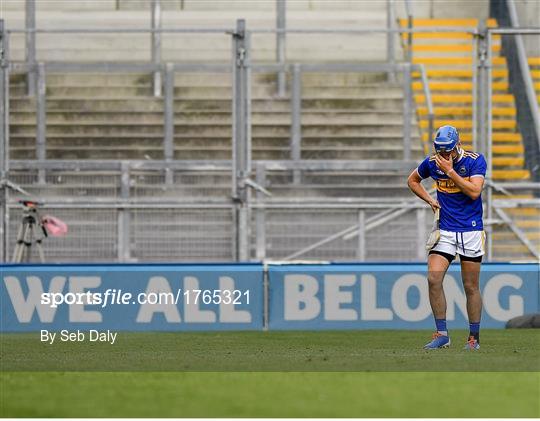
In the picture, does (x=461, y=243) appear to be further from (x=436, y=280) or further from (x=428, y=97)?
(x=428, y=97)

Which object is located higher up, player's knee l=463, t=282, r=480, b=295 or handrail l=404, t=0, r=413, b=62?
handrail l=404, t=0, r=413, b=62

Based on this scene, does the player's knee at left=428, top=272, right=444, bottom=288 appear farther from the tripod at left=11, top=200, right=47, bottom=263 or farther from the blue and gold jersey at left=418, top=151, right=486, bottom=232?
the tripod at left=11, top=200, right=47, bottom=263

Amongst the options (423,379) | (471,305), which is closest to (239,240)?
(471,305)

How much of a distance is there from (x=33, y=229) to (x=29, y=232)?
0.09 metres

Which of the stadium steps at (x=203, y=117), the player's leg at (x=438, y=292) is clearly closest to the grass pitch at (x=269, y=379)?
the player's leg at (x=438, y=292)

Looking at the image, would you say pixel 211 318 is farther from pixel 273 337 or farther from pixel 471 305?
pixel 471 305

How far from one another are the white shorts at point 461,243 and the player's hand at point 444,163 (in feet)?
1.82

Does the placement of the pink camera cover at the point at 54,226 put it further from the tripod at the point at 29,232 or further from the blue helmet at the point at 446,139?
the blue helmet at the point at 446,139

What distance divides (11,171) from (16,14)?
382 cm

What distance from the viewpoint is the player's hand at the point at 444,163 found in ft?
36.3

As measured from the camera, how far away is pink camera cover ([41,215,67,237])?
16844mm

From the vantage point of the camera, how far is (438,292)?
11.3 m

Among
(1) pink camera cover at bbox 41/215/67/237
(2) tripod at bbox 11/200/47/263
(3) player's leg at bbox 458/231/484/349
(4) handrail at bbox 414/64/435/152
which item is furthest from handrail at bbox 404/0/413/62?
(3) player's leg at bbox 458/231/484/349

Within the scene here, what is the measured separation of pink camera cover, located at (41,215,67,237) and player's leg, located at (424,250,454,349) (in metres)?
6.66
